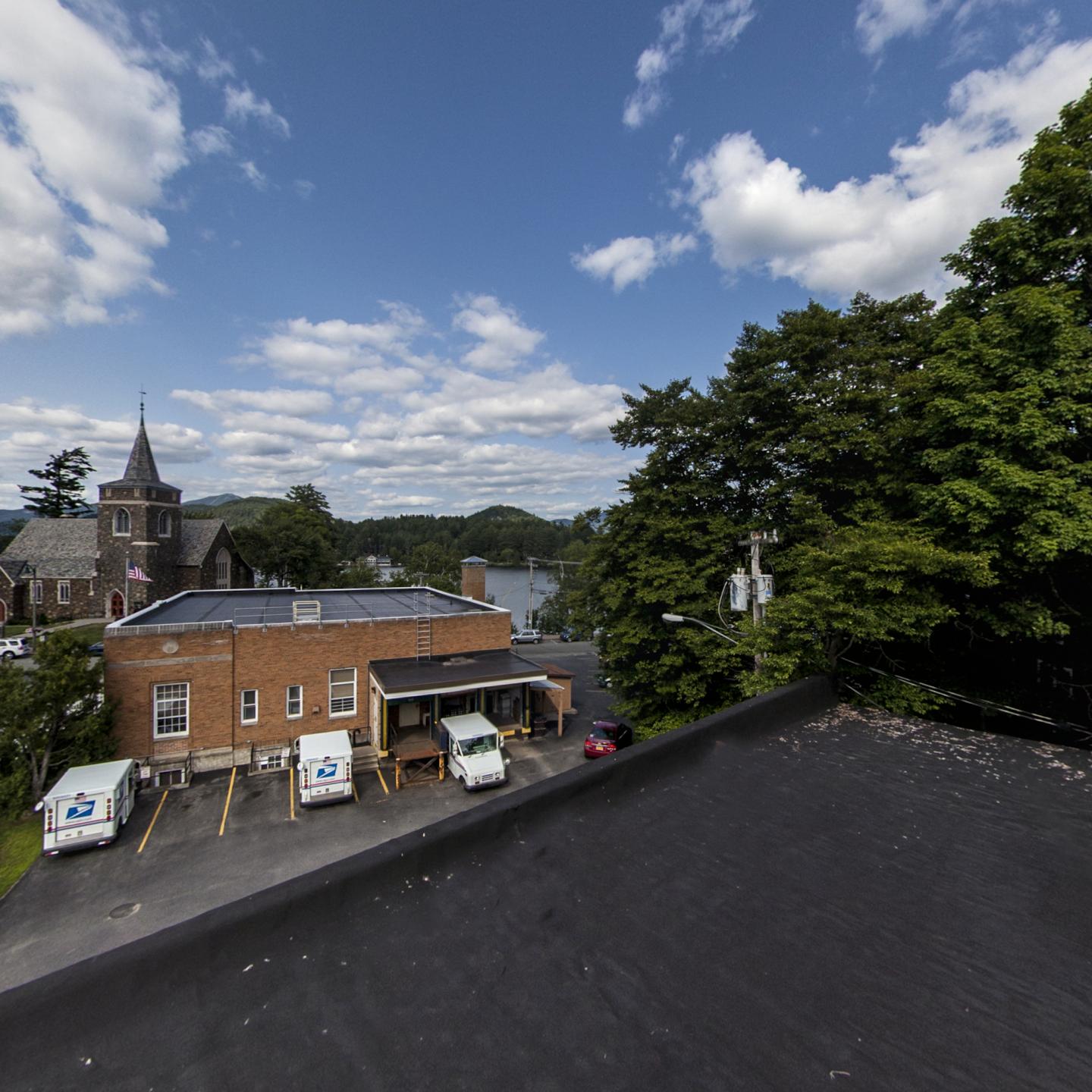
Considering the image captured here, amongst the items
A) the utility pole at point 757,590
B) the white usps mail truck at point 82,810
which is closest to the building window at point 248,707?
the white usps mail truck at point 82,810

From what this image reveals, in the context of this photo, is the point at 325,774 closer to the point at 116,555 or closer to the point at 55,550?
the point at 116,555

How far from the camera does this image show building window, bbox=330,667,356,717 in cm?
1938

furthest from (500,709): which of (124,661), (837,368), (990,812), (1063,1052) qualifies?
(1063,1052)

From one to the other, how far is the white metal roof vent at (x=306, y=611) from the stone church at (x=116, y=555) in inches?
1101

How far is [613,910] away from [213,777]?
62.3 ft

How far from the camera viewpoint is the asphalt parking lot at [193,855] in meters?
10.3

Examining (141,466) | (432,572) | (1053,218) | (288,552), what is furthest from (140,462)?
(1053,218)

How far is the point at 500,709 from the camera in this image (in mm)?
21781

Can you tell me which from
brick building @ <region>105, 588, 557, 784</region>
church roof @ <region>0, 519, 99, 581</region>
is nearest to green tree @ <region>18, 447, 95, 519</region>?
church roof @ <region>0, 519, 99, 581</region>

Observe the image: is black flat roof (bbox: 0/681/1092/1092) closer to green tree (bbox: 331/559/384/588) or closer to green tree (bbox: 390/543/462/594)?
green tree (bbox: 390/543/462/594)

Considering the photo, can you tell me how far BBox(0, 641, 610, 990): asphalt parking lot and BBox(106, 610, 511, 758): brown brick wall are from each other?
147 centimetres

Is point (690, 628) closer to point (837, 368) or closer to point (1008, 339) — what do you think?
point (837, 368)

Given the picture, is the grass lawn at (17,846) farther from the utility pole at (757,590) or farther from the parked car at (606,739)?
the utility pole at (757,590)

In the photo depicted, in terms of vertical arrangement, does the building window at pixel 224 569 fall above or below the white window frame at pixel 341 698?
above
